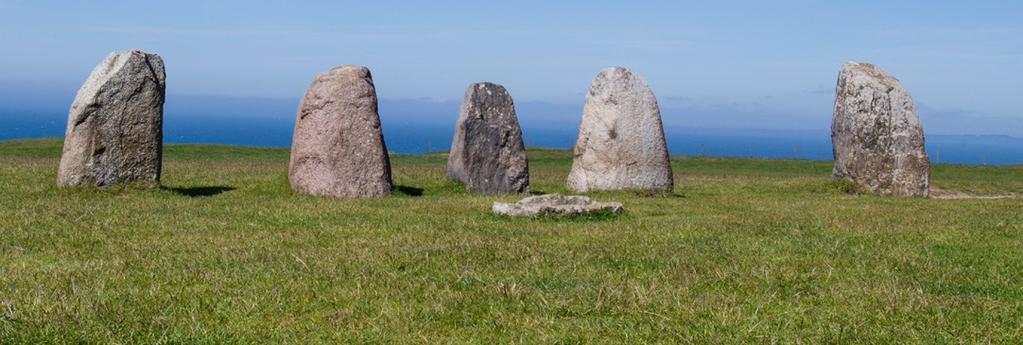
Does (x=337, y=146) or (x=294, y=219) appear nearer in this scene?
(x=294, y=219)

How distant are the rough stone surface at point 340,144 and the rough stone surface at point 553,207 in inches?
196

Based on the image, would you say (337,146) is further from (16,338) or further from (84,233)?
(16,338)

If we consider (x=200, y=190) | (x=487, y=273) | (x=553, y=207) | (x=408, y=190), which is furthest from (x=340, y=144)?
(x=487, y=273)

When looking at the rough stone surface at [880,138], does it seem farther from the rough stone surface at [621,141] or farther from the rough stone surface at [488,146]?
the rough stone surface at [488,146]

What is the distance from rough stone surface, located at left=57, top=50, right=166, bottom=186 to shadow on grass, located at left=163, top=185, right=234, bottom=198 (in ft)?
2.12

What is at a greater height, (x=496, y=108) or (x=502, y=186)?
(x=496, y=108)

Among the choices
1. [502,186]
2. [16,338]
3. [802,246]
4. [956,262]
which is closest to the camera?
[16,338]

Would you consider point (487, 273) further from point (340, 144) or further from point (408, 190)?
point (408, 190)

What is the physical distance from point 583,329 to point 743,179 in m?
24.1

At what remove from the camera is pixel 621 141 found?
83.7ft

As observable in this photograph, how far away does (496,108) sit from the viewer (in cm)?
2469

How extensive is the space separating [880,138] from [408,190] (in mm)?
12040

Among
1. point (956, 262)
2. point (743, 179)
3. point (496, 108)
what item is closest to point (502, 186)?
point (496, 108)

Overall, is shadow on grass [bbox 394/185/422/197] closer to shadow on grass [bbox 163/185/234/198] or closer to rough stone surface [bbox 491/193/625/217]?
shadow on grass [bbox 163/185/234/198]
